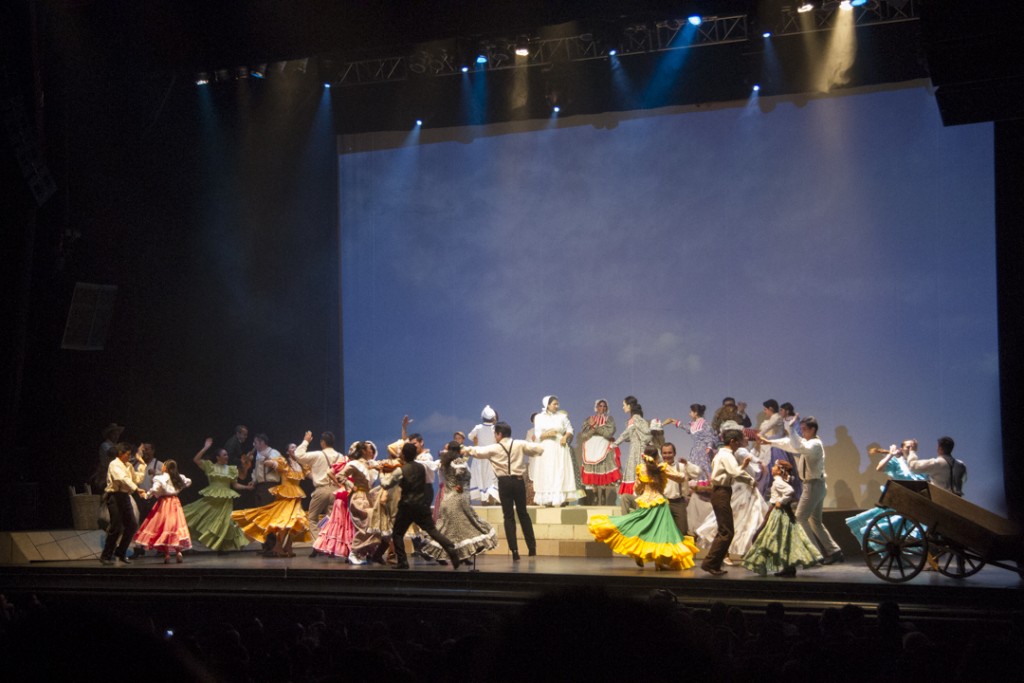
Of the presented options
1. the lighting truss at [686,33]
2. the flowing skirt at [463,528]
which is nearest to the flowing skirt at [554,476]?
the flowing skirt at [463,528]

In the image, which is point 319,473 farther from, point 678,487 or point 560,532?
point 678,487

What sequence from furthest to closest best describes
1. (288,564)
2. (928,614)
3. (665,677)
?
(288,564)
(928,614)
(665,677)

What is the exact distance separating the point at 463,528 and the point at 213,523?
320 centimetres

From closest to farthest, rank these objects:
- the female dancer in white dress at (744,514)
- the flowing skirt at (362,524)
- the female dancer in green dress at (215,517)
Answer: the female dancer in white dress at (744,514) → the flowing skirt at (362,524) → the female dancer in green dress at (215,517)

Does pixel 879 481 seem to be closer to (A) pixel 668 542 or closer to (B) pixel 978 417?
(B) pixel 978 417

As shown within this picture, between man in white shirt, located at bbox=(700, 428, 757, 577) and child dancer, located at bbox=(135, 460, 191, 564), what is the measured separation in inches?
218

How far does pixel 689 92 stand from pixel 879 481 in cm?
581

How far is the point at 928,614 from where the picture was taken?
785cm

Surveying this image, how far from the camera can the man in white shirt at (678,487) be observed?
9742 millimetres

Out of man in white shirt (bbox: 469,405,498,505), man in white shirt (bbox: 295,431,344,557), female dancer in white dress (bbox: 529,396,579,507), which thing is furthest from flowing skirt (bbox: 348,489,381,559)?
man in white shirt (bbox: 469,405,498,505)

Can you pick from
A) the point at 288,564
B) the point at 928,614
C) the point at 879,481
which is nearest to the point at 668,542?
the point at 928,614

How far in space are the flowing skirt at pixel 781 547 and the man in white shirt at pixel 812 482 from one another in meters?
0.88

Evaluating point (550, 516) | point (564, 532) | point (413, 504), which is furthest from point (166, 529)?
point (564, 532)

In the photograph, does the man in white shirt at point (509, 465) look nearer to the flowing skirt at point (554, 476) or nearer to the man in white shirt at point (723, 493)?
the flowing skirt at point (554, 476)
